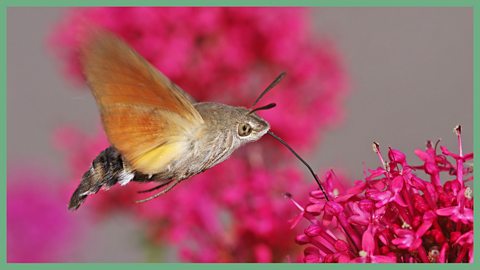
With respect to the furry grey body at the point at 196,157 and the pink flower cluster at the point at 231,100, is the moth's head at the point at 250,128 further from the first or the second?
the pink flower cluster at the point at 231,100

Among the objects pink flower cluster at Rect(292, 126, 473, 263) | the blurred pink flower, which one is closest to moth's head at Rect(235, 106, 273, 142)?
pink flower cluster at Rect(292, 126, 473, 263)

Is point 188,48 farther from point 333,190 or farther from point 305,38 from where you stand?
point 333,190

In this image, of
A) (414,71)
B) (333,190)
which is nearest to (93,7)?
(333,190)

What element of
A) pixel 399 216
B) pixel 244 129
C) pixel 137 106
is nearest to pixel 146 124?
pixel 137 106

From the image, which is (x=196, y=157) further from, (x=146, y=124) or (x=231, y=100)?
(x=231, y=100)

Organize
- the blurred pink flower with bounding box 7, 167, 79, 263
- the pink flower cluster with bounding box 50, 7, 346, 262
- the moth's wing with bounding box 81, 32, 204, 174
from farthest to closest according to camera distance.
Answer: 1. the blurred pink flower with bounding box 7, 167, 79, 263
2. the pink flower cluster with bounding box 50, 7, 346, 262
3. the moth's wing with bounding box 81, 32, 204, 174

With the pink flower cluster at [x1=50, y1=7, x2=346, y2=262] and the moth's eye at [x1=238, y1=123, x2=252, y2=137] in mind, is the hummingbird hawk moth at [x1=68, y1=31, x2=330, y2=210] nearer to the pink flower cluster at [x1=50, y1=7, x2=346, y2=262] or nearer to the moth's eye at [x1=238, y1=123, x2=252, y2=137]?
the moth's eye at [x1=238, y1=123, x2=252, y2=137]
